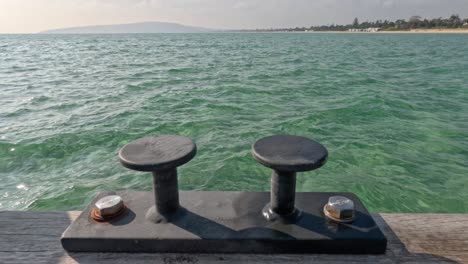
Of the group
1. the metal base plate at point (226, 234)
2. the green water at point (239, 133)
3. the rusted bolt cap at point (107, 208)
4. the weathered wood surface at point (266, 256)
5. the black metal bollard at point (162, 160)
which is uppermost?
the black metal bollard at point (162, 160)

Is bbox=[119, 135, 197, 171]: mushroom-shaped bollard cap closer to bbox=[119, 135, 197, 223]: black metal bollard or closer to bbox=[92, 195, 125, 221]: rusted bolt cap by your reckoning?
bbox=[119, 135, 197, 223]: black metal bollard

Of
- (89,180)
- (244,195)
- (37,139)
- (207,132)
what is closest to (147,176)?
(89,180)

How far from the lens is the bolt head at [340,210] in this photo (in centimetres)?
164

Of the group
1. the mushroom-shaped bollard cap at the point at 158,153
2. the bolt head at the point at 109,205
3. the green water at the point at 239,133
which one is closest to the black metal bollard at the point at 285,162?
the mushroom-shaped bollard cap at the point at 158,153

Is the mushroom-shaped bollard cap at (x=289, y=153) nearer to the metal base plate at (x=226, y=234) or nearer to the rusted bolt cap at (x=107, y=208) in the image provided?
the metal base plate at (x=226, y=234)

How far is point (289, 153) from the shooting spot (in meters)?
1.58

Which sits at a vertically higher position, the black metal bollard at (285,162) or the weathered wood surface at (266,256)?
the black metal bollard at (285,162)

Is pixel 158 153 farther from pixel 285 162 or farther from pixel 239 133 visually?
pixel 239 133

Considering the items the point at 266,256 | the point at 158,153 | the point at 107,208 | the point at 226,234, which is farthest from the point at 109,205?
the point at 266,256

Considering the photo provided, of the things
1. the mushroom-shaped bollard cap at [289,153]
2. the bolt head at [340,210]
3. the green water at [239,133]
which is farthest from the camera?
the green water at [239,133]

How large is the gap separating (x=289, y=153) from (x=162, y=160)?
626 millimetres

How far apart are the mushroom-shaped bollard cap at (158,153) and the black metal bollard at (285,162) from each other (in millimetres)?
363

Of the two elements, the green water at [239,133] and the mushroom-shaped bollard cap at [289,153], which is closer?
the mushroom-shaped bollard cap at [289,153]

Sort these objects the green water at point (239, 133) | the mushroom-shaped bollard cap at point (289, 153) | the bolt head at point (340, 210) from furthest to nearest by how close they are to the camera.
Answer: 1. the green water at point (239, 133)
2. the bolt head at point (340, 210)
3. the mushroom-shaped bollard cap at point (289, 153)
